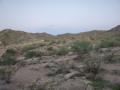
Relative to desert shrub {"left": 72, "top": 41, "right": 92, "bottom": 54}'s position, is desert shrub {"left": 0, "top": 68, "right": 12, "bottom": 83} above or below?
below

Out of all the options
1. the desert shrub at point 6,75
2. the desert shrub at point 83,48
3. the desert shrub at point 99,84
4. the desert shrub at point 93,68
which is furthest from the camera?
the desert shrub at point 83,48

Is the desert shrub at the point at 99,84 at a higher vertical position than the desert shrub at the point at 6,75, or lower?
higher

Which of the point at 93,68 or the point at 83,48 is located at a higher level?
the point at 83,48

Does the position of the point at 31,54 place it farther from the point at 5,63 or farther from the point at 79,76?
the point at 79,76

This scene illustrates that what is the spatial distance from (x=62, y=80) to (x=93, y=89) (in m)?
1.74

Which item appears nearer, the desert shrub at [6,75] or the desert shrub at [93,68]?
the desert shrub at [6,75]

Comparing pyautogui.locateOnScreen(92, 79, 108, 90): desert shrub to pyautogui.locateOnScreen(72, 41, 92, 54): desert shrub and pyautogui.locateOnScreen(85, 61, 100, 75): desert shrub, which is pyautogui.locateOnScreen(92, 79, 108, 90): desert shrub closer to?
pyautogui.locateOnScreen(85, 61, 100, 75): desert shrub

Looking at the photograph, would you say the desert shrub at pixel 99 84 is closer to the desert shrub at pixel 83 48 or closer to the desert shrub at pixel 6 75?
the desert shrub at pixel 6 75

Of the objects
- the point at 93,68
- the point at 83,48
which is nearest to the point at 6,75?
the point at 93,68

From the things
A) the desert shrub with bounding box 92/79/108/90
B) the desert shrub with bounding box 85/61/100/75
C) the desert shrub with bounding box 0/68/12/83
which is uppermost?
the desert shrub with bounding box 85/61/100/75

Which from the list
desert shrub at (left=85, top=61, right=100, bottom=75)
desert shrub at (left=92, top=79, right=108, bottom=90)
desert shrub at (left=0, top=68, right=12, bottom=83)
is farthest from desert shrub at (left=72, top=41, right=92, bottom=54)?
desert shrub at (left=92, top=79, right=108, bottom=90)

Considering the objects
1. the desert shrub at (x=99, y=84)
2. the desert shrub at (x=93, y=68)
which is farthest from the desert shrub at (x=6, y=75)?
the desert shrub at (x=99, y=84)

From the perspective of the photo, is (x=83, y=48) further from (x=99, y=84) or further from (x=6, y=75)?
(x=99, y=84)

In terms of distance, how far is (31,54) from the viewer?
2162cm
